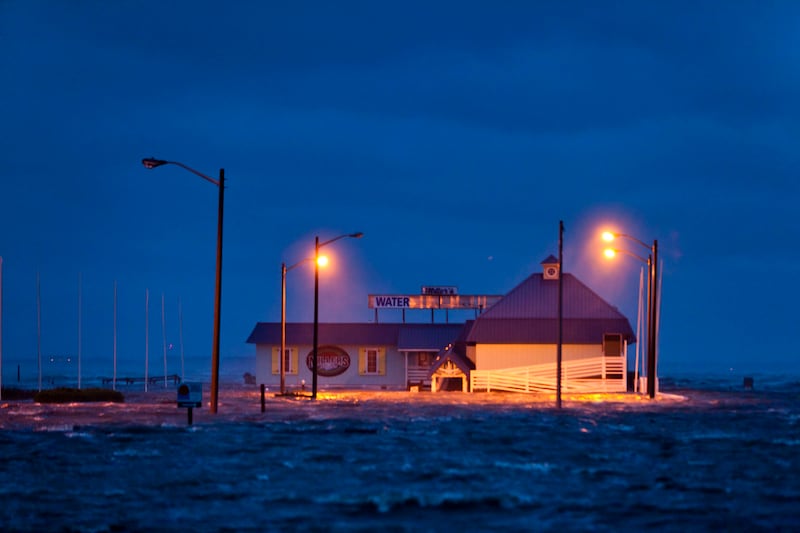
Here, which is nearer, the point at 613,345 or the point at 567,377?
the point at 567,377

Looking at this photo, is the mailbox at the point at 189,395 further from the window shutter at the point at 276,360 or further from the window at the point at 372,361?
the window at the point at 372,361

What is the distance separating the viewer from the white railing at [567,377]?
65.2m

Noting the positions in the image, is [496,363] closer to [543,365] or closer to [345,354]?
[543,365]

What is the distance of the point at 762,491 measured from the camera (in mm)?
21531

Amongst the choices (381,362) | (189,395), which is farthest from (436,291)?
(189,395)

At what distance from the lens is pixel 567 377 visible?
6575 cm

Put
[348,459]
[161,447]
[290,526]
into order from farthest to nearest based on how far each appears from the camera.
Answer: [161,447], [348,459], [290,526]

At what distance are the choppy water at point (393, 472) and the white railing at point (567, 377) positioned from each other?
2114 cm

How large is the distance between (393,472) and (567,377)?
42612 millimetres

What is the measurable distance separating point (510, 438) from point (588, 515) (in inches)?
585

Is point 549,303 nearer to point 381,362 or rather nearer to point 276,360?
point 381,362

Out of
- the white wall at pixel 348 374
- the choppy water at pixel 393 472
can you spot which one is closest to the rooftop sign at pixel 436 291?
the white wall at pixel 348 374

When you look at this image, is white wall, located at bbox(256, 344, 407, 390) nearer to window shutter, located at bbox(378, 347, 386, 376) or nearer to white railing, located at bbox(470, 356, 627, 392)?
window shutter, located at bbox(378, 347, 386, 376)

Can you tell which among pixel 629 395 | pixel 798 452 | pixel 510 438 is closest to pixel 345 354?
pixel 629 395
